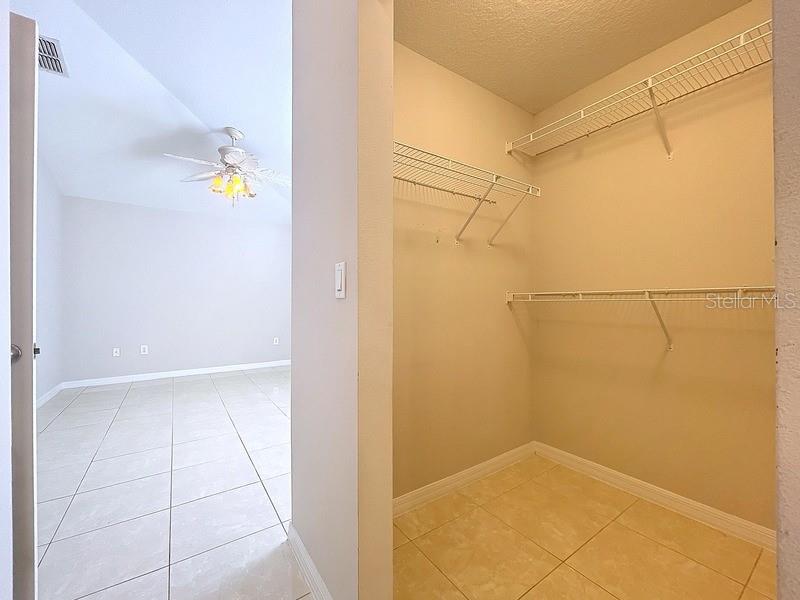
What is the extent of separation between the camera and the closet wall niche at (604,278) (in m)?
1.42

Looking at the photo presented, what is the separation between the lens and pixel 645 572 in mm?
1253

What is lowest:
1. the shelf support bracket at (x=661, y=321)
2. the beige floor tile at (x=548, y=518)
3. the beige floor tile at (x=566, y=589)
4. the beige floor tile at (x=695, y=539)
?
the beige floor tile at (x=566, y=589)

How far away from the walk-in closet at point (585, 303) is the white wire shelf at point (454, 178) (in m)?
0.01

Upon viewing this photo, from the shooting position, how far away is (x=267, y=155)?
3504 mm

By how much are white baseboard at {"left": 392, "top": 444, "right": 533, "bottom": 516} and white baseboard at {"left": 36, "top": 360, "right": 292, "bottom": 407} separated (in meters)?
3.95

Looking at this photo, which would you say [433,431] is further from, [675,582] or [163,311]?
[163,311]

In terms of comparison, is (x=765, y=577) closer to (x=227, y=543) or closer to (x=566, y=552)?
(x=566, y=552)

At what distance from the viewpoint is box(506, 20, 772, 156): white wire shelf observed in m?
1.30

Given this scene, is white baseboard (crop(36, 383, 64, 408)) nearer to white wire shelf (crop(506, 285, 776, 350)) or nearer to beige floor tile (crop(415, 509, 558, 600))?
beige floor tile (crop(415, 509, 558, 600))

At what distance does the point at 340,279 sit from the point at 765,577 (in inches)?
77.8

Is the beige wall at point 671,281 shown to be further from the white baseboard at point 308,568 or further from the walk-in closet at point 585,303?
the white baseboard at point 308,568

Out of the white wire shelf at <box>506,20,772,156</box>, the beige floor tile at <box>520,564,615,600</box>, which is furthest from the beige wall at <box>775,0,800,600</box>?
the white wire shelf at <box>506,20,772,156</box>

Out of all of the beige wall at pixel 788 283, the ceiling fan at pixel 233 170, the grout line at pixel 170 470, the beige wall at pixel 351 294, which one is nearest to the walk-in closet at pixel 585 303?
the beige wall at pixel 351 294

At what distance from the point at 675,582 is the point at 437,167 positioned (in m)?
2.01
